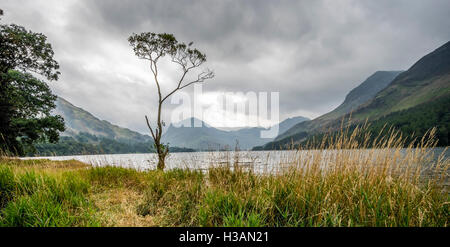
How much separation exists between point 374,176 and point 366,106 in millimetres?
222378

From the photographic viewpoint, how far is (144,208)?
4258 mm

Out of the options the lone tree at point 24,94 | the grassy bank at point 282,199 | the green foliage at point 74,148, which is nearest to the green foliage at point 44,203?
the grassy bank at point 282,199

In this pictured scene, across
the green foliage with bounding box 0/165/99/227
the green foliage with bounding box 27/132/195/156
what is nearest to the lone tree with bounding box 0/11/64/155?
the green foliage with bounding box 27/132/195/156

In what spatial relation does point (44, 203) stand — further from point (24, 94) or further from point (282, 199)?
point (24, 94)

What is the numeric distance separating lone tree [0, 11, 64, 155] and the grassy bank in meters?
14.8

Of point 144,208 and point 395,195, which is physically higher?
point 395,195

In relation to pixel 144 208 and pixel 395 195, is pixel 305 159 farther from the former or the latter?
pixel 144 208

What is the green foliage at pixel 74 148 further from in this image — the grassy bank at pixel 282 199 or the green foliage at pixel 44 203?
the grassy bank at pixel 282 199

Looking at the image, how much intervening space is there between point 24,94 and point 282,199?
2298cm

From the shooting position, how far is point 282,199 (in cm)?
360

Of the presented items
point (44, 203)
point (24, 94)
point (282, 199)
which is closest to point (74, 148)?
point (24, 94)

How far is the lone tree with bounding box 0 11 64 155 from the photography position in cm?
1416
